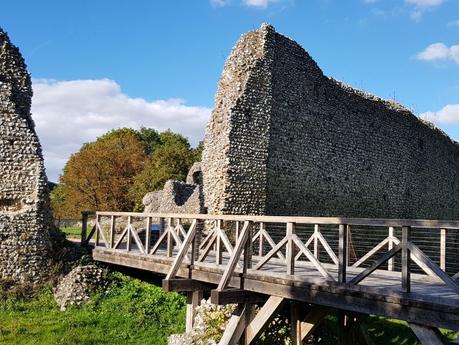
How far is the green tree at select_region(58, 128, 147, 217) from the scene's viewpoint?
1502 inches

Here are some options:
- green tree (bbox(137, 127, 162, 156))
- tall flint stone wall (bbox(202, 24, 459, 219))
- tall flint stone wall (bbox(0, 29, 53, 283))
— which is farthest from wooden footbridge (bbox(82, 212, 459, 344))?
green tree (bbox(137, 127, 162, 156))

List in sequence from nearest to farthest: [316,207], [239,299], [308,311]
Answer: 1. [239,299]
2. [308,311]
3. [316,207]

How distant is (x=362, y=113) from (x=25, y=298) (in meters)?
13.0

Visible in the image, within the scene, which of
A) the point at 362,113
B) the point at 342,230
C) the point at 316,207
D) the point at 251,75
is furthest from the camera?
the point at 362,113

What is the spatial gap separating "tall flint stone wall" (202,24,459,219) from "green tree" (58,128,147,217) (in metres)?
21.8

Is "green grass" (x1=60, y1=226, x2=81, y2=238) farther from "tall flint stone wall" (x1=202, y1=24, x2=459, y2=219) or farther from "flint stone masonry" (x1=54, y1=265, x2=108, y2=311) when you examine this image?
"tall flint stone wall" (x1=202, y1=24, x2=459, y2=219)

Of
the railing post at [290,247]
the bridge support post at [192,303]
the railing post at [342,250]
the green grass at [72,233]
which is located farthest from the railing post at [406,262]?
the green grass at [72,233]

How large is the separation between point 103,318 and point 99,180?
27704 mm

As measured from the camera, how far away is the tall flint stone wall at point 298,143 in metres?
15.7

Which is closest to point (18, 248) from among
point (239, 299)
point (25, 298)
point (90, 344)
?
point (25, 298)

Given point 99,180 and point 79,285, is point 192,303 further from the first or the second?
point 99,180

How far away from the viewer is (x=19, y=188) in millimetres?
14031

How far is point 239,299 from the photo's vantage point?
27.6 feet

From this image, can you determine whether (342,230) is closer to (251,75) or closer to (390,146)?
(251,75)
